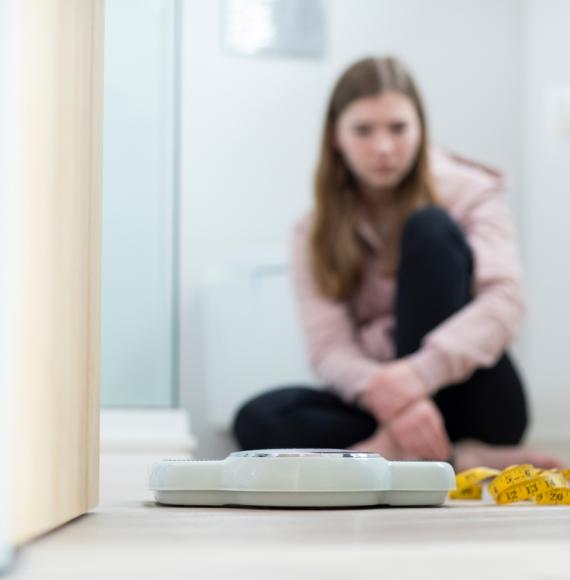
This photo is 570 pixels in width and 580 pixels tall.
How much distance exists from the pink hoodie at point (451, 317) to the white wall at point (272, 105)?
257mm

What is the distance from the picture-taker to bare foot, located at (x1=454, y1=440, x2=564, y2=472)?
1555mm

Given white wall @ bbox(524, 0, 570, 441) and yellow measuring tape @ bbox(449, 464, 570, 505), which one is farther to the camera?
white wall @ bbox(524, 0, 570, 441)

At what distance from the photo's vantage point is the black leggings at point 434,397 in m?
1.53

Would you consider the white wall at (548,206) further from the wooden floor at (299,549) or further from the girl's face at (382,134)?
the wooden floor at (299,549)

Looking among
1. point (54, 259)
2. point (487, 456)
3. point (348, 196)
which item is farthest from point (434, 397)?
point (54, 259)

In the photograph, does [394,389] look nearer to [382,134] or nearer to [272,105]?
[382,134]

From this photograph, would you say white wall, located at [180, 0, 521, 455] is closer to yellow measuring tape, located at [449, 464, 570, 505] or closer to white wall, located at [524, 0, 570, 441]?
white wall, located at [524, 0, 570, 441]

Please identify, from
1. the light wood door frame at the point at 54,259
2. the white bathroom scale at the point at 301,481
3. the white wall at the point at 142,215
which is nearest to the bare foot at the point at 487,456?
the white wall at the point at 142,215

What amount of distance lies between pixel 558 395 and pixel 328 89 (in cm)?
74

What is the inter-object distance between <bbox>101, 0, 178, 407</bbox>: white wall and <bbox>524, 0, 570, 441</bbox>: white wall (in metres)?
0.88

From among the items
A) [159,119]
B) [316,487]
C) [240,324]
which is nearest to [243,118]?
[240,324]

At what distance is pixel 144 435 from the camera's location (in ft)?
3.83

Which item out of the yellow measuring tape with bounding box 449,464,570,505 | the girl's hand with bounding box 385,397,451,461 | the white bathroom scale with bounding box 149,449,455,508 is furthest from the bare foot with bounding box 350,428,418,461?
the white bathroom scale with bounding box 149,449,455,508

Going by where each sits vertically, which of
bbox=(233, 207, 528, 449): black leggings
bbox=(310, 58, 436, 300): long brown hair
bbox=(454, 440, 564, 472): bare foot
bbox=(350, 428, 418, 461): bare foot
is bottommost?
bbox=(454, 440, 564, 472): bare foot
